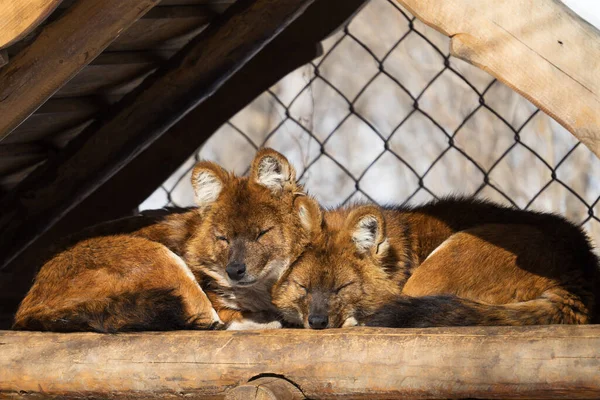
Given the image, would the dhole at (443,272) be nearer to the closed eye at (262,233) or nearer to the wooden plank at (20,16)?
the closed eye at (262,233)

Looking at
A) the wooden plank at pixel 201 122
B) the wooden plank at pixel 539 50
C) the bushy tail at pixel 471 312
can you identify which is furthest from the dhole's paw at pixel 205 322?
the wooden plank at pixel 539 50

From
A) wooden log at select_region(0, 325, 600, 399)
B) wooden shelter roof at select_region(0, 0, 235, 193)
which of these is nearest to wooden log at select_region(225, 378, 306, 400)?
wooden log at select_region(0, 325, 600, 399)

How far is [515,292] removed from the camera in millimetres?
3084

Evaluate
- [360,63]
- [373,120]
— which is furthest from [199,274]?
[360,63]

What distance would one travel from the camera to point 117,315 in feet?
10.0

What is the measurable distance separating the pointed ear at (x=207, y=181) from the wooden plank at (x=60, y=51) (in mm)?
1000

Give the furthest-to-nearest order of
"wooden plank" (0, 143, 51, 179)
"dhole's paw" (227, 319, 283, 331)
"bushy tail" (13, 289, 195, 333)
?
"wooden plank" (0, 143, 51, 179) → "dhole's paw" (227, 319, 283, 331) → "bushy tail" (13, 289, 195, 333)

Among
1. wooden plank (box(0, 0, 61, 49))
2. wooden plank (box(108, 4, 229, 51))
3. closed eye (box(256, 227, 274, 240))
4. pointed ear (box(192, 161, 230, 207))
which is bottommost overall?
closed eye (box(256, 227, 274, 240))

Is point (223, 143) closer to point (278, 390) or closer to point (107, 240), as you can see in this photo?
point (107, 240)

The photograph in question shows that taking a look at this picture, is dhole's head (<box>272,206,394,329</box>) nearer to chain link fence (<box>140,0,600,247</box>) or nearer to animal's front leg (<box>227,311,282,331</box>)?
animal's front leg (<box>227,311,282,331</box>)

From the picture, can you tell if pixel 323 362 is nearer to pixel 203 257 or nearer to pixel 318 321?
pixel 318 321

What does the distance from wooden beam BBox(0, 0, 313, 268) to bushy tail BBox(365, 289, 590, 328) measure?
158 centimetres

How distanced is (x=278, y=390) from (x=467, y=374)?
0.50m

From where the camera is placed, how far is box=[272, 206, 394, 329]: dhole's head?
→ 3.23m
